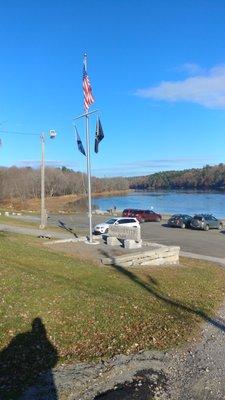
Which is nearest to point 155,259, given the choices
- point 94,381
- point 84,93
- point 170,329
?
point 84,93

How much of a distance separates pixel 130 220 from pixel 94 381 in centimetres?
3453

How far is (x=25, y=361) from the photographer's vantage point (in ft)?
24.6

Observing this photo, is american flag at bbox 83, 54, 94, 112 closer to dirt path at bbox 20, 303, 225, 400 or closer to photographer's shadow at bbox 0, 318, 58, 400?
photographer's shadow at bbox 0, 318, 58, 400

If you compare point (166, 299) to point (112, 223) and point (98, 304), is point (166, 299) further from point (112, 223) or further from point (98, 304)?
point (112, 223)

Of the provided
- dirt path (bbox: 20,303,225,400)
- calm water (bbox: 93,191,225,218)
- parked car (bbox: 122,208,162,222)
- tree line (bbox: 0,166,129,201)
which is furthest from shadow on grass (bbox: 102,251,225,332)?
tree line (bbox: 0,166,129,201)

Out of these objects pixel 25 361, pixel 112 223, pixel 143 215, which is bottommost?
pixel 143 215

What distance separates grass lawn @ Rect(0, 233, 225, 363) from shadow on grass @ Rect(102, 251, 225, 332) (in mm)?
31

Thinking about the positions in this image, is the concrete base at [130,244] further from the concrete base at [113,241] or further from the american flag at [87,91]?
the american flag at [87,91]

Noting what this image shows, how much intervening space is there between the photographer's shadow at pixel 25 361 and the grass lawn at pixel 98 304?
150 millimetres

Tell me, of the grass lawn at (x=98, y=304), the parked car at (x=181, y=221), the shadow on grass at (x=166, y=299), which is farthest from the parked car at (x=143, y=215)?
the grass lawn at (x=98, y=304)

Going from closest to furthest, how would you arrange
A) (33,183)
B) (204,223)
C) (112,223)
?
1. (112,223)
2. (204,223)
3. (33,183)

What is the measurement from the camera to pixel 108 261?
59.6 feet

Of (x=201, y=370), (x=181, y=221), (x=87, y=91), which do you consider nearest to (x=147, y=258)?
(x=87, y=91)

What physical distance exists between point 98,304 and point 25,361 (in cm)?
350
